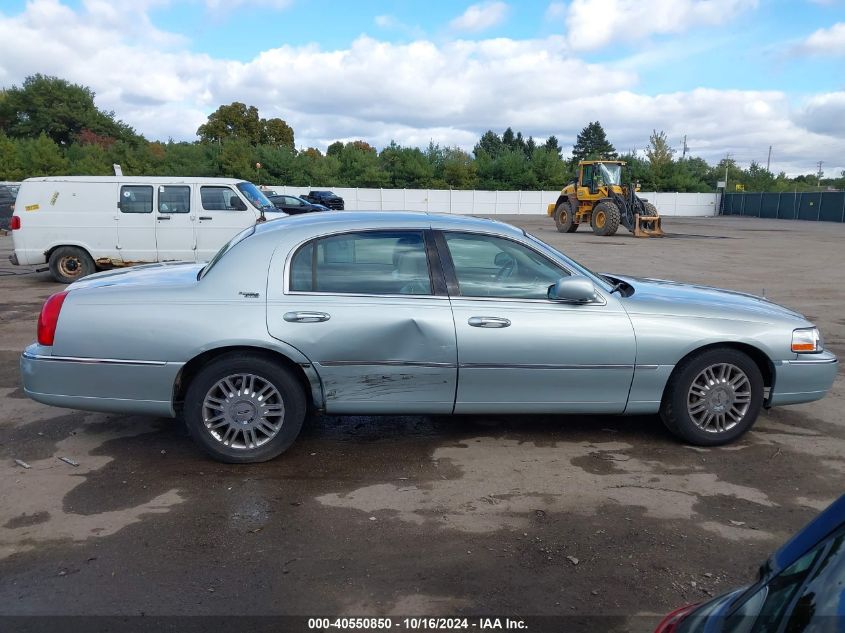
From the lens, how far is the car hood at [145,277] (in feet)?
15.3

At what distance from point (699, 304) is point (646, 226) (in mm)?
24550

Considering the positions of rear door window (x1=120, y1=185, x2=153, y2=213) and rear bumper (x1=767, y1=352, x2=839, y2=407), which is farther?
rear door window (x1=120, y1=185, x2=153, y2=213)

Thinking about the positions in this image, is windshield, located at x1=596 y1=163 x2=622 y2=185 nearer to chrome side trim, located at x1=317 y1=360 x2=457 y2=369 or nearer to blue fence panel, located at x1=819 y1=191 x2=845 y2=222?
blue fence panel, located at x1=819 y1=191 x2=845 y2=222

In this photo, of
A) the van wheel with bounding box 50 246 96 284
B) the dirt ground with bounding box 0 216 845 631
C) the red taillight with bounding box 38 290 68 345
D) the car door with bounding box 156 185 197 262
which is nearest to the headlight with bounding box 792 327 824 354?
the dirt ground with bounding box 0 216 845 631

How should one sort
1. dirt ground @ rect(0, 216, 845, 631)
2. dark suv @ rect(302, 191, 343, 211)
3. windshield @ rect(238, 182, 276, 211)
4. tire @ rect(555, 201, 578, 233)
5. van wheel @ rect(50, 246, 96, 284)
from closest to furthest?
dirt ground @ rect(0, 216, 845, 631) < van wheel @ rect(50, 246, 96, 284) < windshield @ rect(238, 182, 276, 211) < tire @ rect(555, 201, 578, 233) < dark suv @ rect(302, 191, 343, 211)

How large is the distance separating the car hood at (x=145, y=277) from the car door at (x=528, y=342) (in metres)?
1.78

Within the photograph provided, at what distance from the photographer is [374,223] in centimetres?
474

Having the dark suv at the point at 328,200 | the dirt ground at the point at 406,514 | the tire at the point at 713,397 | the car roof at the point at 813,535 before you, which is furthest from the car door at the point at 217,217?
the dark suv at the point at 328,200

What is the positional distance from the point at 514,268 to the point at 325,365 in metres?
1.41

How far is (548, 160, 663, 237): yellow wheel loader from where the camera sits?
27.4m

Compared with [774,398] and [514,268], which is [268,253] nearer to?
[514,268]

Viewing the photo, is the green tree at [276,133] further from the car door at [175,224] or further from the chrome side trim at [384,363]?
the chrome side trim at [384,363]

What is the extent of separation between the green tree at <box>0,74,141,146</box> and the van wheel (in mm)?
62782

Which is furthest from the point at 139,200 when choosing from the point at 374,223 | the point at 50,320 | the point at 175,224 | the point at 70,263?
the point at 374,223
